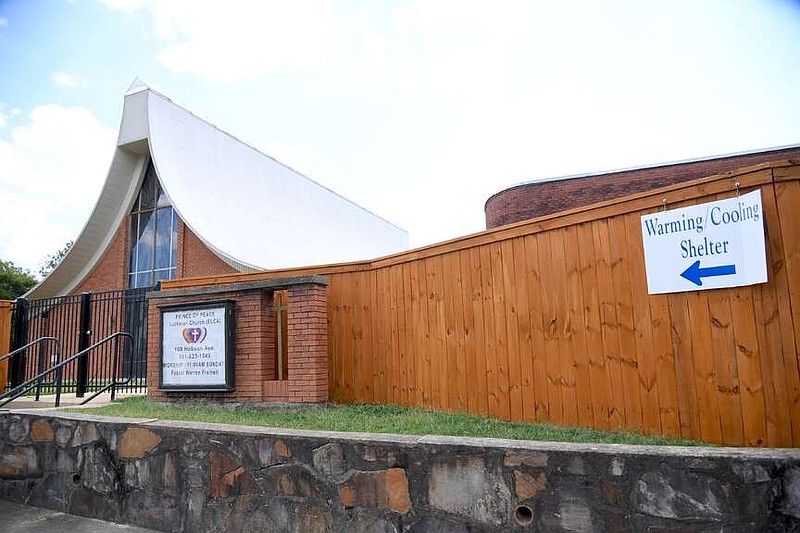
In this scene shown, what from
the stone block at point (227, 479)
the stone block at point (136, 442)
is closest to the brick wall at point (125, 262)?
the stone block at point (136, 442)

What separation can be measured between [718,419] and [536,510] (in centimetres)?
182

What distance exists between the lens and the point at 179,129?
67.5 ft

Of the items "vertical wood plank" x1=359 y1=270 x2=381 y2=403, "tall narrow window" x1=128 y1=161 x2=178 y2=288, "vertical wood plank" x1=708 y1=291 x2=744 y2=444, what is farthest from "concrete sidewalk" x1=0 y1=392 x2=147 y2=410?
"tall narrow window" x1=128 y1=161 x2=178 y2=288

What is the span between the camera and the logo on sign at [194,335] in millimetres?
7977

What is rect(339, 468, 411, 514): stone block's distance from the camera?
389 centimetres

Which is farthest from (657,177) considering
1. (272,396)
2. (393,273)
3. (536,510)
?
(536,510)

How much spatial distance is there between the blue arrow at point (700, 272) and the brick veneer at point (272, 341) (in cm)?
444

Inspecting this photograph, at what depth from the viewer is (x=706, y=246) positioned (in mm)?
4434

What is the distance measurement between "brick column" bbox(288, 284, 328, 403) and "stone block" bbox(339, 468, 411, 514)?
3.27 m

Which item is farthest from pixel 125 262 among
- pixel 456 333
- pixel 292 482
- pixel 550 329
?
pixel 550 329

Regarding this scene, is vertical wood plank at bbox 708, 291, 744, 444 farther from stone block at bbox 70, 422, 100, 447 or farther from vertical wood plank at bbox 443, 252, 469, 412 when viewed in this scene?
stone block at bbox 70, 422, 100, 447

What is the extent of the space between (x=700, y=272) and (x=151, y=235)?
20.2m

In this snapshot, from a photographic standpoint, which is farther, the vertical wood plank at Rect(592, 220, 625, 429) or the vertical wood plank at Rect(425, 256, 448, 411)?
the vertical wood plank at Rect(425, 256, 448, 411)

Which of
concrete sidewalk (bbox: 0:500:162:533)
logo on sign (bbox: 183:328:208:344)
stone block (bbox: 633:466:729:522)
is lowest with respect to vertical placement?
concrete sidewalk (bbox: 0:500:162:533)
